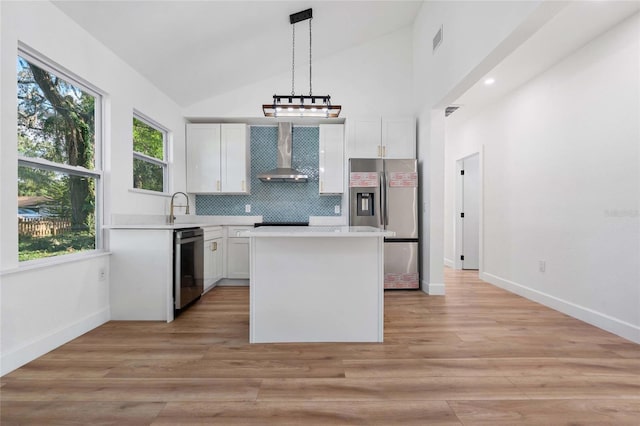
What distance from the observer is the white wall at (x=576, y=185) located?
2581mm

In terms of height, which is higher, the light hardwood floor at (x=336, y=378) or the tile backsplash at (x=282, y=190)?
the tile backsplash at (x=282, y=190)

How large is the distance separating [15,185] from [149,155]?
1.92 metres

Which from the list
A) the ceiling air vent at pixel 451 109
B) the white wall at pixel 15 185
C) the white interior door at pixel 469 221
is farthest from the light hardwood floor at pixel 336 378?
the ceiling air vent at pixel 451 109

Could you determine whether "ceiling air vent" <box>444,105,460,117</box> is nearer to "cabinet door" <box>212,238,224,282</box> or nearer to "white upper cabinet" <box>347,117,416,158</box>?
"white upper cabinet" <box>347,117,416,158</box>

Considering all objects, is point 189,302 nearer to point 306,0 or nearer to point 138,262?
point 138,262

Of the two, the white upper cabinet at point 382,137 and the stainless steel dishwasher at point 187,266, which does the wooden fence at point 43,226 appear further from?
the white upper cabinet at point 382,137

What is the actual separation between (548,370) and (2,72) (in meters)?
3.92

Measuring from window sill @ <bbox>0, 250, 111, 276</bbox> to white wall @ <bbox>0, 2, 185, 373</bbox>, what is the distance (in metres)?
0.02

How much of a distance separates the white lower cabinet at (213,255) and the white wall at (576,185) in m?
3.92

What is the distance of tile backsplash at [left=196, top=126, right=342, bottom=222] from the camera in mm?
5027

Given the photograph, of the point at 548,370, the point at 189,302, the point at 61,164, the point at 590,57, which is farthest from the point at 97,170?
the point at 590,57

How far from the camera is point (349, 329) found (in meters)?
2.47

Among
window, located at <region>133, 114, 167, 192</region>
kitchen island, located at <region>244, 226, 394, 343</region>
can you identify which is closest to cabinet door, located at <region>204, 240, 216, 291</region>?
window, located at <region>133, 114, 167, 192</region>

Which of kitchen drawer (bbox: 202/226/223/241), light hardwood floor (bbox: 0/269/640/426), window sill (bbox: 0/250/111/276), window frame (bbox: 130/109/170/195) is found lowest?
light hardwood floor (bbox: 0/269/640/426)
